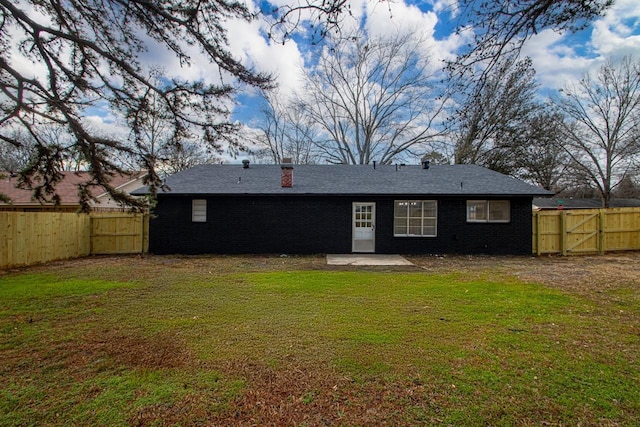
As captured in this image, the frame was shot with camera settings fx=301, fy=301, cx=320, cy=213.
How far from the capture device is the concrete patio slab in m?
9.69

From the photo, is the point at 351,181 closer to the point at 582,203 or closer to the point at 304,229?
the point at 304,229

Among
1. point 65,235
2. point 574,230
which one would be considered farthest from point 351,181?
point 65,235

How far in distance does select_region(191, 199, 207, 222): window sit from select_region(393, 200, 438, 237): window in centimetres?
753

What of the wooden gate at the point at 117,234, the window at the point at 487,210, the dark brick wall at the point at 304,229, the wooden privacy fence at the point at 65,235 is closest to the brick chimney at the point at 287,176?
the dark brick wall at the point at 304,229

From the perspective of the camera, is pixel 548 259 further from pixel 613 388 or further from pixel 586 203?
pixel 586 203

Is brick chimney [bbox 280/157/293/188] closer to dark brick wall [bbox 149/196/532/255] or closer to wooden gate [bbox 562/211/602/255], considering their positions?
dark brick wall [bbox 149/196/532/255]

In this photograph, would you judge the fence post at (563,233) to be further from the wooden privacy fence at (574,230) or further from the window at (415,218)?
the window at (415,218)

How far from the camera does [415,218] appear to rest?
1182cm

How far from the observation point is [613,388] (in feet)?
8.95

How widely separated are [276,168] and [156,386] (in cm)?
1266

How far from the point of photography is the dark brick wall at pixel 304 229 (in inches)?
460

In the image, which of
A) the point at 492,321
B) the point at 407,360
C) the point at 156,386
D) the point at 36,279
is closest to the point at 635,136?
the point at 492,321

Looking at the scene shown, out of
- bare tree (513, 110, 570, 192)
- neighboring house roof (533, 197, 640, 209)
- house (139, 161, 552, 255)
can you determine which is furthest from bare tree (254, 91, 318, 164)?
neighboring house roof (533, 197, 640, 209)

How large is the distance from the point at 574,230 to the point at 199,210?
14.8m
